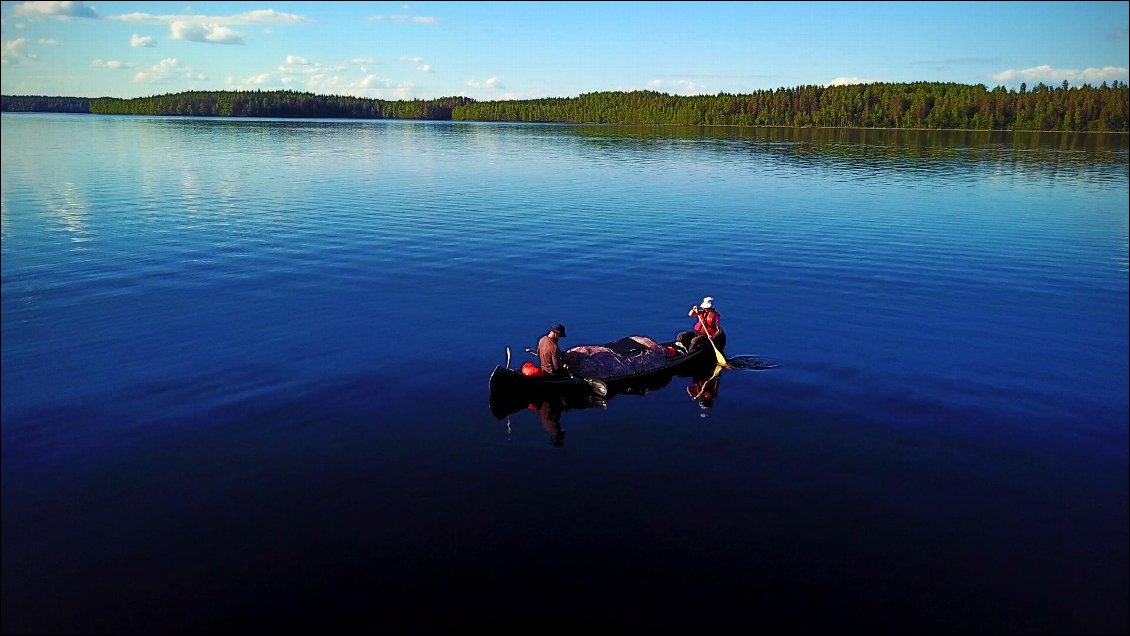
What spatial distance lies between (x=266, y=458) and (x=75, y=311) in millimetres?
22627

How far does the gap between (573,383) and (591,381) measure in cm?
75

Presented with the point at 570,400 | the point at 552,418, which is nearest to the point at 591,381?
the point at 570,400

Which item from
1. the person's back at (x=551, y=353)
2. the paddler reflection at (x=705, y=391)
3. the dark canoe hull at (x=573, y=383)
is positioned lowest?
the paddler reflection at (x=705, y=391)

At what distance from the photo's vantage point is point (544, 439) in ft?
84.0

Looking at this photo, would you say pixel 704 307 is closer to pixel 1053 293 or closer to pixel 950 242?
pixel 1053 293

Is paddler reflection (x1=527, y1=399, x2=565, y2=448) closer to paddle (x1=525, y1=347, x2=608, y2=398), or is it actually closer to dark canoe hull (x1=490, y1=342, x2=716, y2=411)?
dark canoe hull (x1=490, y1=342, x2=716, y2=411)

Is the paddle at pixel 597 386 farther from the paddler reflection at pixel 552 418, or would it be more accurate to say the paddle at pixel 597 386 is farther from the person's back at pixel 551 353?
the paddler reflection at pixel 552 418

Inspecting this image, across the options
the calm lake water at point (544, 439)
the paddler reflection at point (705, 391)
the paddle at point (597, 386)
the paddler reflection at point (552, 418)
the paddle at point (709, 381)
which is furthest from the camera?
the paddle at point (709, 381)

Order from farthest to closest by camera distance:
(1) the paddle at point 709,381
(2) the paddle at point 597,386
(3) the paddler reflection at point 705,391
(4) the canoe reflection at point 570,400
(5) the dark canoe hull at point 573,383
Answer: (1) the paddle at point 709,381
(2) the paddle at point 597,386
(3) the paddler reflection at point 705,391
(5) the dark canoe hull at point 573,383
(4) the canoe reflection at point 570,400

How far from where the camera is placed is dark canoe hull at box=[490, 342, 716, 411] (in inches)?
1097

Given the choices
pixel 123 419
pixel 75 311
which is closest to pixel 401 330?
pixel 123 419

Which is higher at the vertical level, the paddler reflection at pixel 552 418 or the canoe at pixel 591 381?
the canoe at pixel 591 381

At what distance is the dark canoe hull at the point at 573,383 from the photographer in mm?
27859

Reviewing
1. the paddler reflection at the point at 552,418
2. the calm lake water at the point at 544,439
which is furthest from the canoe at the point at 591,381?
the calm lake water at the point at 544,439
